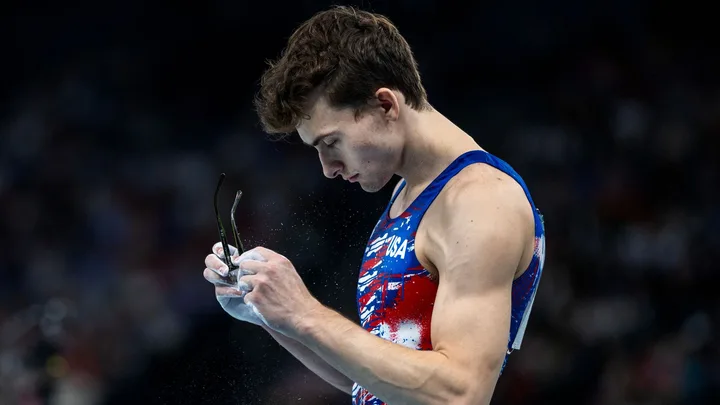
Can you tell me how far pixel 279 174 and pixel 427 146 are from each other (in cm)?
322

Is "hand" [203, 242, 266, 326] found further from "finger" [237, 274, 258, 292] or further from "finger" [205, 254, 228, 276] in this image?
"finger" [237, 274, 258, 292]

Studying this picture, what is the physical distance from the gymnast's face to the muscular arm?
30cm

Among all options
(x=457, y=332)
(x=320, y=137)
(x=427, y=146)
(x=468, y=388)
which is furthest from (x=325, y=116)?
(x=468, y=388)

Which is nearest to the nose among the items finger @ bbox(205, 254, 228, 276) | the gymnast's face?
the gymnast's face

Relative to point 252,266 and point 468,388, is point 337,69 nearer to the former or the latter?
point 252,266

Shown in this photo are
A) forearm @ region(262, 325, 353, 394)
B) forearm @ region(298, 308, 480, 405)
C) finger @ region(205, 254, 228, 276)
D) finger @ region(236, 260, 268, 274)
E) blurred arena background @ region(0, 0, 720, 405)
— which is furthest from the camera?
blurred arena background @ region(0, 0, 720, 405)

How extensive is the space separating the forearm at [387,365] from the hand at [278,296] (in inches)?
1.2

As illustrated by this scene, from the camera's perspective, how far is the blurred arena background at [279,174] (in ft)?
16.0

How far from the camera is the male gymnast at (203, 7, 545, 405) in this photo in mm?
1894

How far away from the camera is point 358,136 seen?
2.16 m

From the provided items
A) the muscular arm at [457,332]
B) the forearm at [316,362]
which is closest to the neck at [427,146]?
the muscular arm at [457,332]
